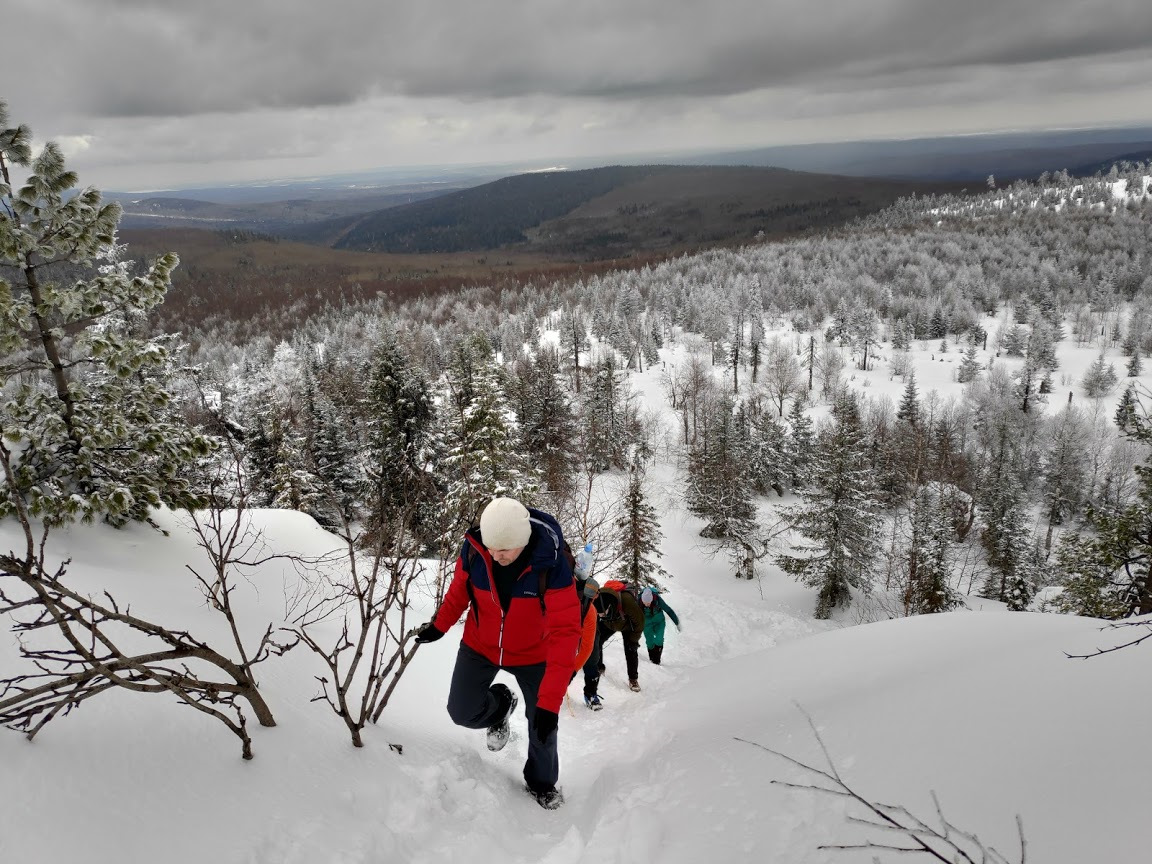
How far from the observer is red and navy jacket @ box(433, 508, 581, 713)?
12.4 feet

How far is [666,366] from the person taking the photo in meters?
91.8

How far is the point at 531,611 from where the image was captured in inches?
155

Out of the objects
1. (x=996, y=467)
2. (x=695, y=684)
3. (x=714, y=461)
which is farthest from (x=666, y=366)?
(x=695, y=684)

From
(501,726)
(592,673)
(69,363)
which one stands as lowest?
(592,673)

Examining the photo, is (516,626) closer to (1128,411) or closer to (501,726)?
(501,726)

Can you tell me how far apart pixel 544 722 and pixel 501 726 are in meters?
0.78

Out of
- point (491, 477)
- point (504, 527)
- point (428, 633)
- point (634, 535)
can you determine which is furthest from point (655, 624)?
point (634, 535)

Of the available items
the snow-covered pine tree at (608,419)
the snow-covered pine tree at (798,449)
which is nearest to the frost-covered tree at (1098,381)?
the snow-covered pine tree at (798,449)

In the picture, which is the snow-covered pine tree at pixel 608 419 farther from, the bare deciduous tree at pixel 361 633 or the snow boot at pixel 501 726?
the snow boot at pixel 501 726

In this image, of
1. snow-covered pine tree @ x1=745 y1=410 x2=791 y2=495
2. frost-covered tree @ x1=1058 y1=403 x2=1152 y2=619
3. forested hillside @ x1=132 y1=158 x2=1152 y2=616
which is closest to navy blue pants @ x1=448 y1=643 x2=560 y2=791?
forested hillside @ x1=132 y1=158 x2=1152 y2=616

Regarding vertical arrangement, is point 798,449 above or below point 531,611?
below

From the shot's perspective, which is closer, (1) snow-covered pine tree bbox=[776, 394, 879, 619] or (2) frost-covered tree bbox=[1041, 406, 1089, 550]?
(1) snow-covered pine tree bbox=[776, 394, 879, 619]

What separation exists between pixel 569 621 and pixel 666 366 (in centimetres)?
8992

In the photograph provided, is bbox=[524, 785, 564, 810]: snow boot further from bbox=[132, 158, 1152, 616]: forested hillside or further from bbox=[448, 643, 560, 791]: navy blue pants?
bbox=[132, 158, 1152, 616]: forested hillside
